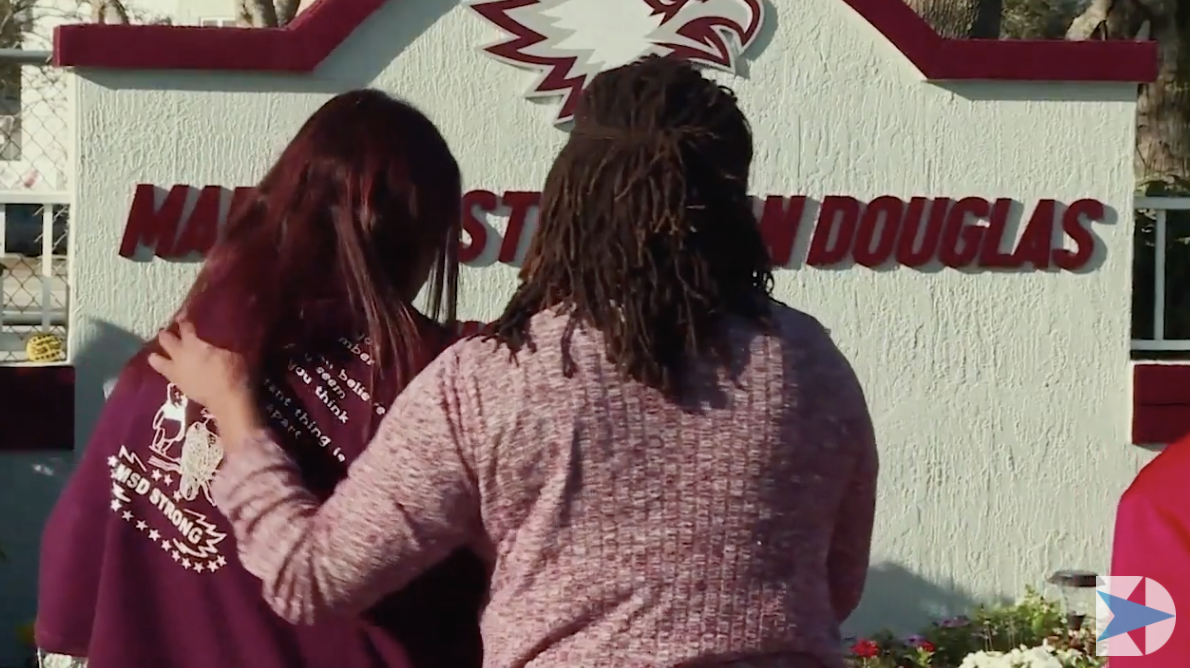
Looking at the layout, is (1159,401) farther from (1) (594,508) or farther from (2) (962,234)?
(1) (594,508)

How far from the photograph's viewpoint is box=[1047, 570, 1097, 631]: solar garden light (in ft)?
17.5

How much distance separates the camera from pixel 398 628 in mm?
2047

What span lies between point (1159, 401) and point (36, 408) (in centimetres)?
371

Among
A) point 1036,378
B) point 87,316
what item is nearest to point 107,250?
point 87,316

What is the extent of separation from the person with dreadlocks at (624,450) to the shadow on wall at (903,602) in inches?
140

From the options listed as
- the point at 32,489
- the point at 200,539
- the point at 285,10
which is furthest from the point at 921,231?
the point at 285,10

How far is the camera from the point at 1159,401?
5477 millimetres

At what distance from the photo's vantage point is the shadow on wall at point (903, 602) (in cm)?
540

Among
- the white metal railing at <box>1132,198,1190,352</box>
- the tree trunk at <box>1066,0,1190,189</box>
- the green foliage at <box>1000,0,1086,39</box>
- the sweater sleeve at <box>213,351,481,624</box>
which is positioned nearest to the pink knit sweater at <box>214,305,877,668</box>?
the sweater sleeve at <box>213,351,481,624</box>

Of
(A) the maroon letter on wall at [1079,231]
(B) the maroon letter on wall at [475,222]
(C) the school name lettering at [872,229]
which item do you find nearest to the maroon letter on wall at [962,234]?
(C) the school name lettering at [872,229]

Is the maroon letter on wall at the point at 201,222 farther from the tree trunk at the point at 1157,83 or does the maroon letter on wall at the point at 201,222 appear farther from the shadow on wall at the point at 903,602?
the tree trunk at the point at 1157,83

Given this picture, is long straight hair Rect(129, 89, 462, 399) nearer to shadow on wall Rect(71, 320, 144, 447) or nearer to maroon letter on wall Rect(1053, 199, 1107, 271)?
shadow on wall Rect(71, 320, 144, 447)

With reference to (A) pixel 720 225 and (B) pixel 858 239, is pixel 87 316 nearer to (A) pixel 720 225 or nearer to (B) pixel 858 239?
(B) pixel 858 239

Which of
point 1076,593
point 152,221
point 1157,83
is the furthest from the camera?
point 1157,83
